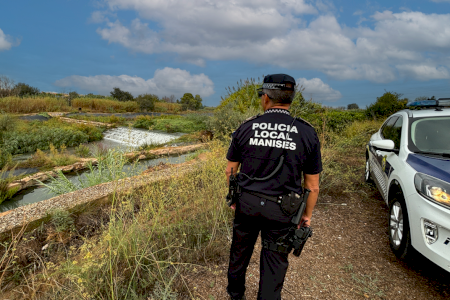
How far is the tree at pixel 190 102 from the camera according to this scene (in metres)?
43.3

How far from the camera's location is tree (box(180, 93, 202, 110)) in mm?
43344

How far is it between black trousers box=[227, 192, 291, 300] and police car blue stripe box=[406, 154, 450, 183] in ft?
5.53

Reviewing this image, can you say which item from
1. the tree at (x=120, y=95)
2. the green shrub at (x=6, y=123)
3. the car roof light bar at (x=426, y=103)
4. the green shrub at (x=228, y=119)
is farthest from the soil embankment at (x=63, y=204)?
the tree at (x=120, y=95)

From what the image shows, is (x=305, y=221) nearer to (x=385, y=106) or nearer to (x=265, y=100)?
Answer: (x=265, y=100)

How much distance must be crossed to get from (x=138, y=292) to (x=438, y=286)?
9.43 feet

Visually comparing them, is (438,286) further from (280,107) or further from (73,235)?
(73,235)

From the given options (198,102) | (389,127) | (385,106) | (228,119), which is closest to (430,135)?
(389,127)

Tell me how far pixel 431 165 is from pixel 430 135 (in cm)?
89

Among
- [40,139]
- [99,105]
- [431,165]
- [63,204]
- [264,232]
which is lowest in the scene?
[63,204]

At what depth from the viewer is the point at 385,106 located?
13.9 metres

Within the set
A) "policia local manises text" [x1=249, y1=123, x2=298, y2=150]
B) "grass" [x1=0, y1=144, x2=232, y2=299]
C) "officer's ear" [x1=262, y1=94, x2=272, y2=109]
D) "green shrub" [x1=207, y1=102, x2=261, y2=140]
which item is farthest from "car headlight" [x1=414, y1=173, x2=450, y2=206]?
"green shrub" [x1=207, y1=102, x2=261, y2=140]

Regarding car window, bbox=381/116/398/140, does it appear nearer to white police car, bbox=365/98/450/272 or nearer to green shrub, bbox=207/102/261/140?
white police car, bbox=365/98/450/272

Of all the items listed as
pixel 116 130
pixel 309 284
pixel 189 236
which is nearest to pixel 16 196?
pixel 189 236

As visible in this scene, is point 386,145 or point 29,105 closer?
point 386,145
